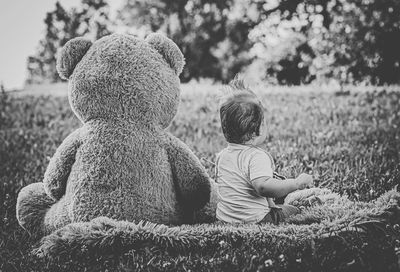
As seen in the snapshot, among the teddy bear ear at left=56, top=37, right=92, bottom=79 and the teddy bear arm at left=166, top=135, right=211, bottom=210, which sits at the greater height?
the teddy bear ear at left=56, top=37, right=92, bottom=79

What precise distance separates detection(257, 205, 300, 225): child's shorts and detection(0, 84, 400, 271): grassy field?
0.79 m

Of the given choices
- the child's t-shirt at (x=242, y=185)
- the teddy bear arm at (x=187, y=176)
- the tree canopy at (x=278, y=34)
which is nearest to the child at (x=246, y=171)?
the child's t-shirt at (x=242, y=185)

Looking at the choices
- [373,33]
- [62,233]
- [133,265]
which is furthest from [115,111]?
[373,33]

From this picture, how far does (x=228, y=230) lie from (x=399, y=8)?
1850 cm

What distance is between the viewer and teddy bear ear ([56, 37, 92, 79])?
3330 millimetres

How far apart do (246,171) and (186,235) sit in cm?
65

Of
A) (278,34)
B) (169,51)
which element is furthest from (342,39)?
(169,51)

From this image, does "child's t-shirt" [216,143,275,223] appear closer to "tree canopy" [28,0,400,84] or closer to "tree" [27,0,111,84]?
"tree canopy" [28,0,400,84]

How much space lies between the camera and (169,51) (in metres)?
3.39

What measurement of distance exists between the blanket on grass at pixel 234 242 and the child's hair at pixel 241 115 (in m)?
0.65

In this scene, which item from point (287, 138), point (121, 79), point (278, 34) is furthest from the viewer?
point (278, 34)

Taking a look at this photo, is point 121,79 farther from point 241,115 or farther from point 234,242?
point 234,242

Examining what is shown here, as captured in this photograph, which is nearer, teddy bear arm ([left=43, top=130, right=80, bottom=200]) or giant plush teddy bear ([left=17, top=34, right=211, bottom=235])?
giant plush teddy bear ([left=17, top=34, right=211, bottom=235])

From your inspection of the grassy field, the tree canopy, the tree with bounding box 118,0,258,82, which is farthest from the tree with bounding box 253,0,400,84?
the grassy field
